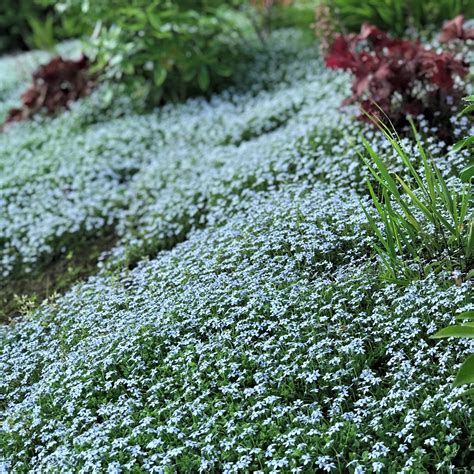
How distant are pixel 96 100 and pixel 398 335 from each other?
6087 millimetres

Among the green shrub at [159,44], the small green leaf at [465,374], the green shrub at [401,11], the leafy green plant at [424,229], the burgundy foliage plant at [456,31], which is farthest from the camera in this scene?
Answer: the green shrub at [401,11]

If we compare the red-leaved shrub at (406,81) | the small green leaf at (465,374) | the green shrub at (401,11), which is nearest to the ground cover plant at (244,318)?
the small green leaf at (465,374)

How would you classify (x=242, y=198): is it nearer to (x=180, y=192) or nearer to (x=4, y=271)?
(x=180, y=192)

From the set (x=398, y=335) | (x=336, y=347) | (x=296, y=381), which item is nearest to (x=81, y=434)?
(x=296, y=381)

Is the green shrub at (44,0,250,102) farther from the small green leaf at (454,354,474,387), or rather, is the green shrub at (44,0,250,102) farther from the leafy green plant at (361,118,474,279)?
the small green leaf at (454,354,474,387)

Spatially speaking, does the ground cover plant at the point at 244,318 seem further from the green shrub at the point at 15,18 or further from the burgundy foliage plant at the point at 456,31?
the green shrub at the point at 15,18

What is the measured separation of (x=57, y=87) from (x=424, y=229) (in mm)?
6249

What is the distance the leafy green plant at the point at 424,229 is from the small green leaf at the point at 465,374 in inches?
36.1

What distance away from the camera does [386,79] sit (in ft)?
16.4

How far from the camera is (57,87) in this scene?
8570 millimetres

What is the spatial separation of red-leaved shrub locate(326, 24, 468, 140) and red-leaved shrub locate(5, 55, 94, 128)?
168 inches

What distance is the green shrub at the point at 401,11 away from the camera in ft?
25.3

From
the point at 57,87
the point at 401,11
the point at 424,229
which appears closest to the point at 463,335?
the point at 424,229

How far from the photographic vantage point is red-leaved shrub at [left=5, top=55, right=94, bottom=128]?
848 centimetres
